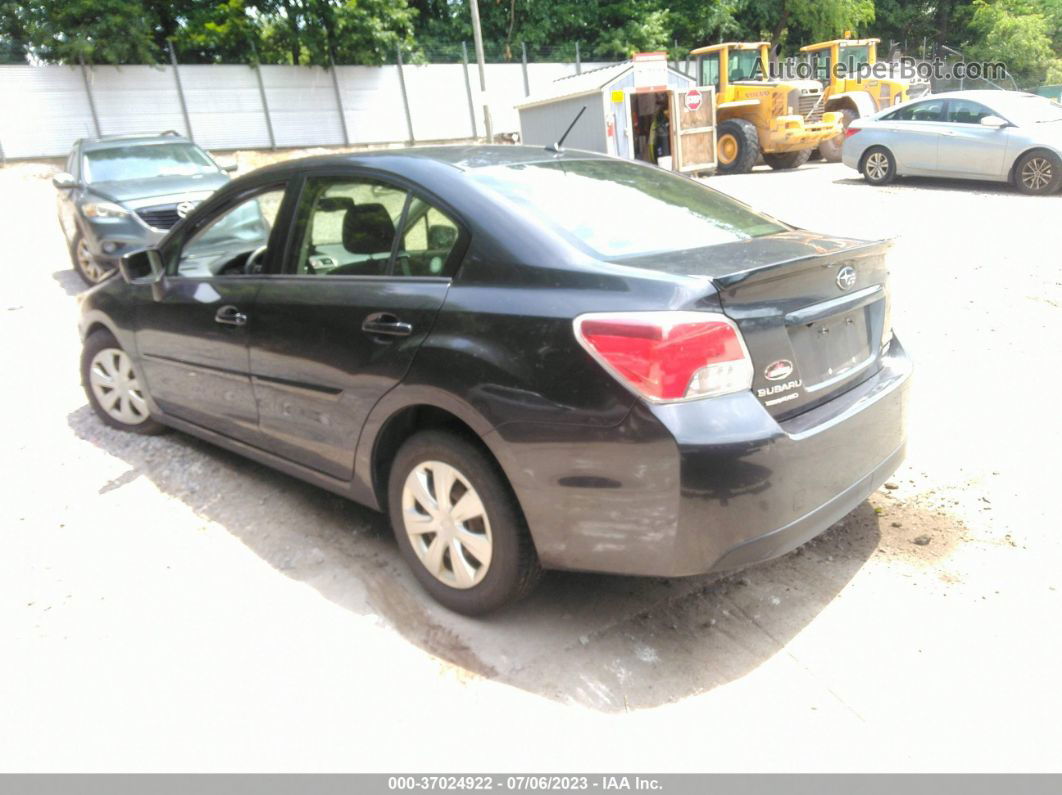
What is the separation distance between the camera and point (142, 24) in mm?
20641

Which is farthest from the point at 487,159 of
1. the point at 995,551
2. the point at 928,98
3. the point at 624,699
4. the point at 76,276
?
the point at 928,98

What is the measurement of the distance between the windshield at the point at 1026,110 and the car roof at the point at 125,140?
40.1 ft

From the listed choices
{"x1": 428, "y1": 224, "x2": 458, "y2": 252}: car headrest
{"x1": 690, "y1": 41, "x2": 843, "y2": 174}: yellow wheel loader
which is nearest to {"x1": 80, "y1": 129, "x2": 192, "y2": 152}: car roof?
{"x1": 428, "y1": 224, "x2": 458, "y2": 252}: car headrest

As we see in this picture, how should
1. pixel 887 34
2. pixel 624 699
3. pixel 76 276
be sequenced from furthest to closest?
pixel 887 34 < pixel 76 276 < pixel 624 699

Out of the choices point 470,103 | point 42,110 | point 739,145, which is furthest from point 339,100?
point 739,145

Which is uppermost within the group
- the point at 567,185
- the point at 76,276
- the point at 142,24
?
the point at 142,24

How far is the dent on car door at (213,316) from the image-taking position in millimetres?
3705

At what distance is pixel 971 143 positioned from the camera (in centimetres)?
→ 1288

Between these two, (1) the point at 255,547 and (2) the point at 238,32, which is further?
(2) the point at 238,32

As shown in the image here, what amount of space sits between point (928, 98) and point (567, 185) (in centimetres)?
1309

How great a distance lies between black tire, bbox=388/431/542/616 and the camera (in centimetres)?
270

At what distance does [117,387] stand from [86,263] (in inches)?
204

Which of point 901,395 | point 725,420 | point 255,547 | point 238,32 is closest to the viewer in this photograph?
point 725,420

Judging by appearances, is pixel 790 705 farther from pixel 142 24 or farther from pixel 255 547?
pixel 142 24
